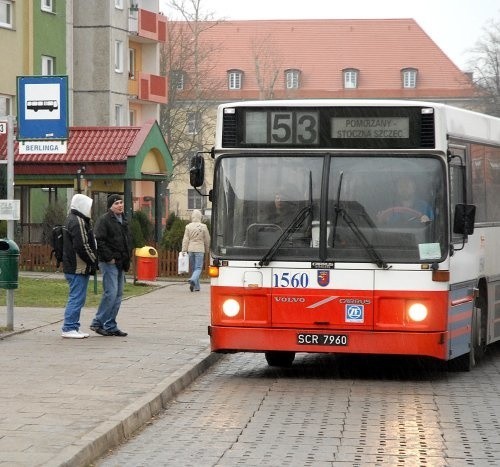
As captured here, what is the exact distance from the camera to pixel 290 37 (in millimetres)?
109312

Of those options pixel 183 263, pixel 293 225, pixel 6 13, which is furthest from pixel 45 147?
pixel 6 13

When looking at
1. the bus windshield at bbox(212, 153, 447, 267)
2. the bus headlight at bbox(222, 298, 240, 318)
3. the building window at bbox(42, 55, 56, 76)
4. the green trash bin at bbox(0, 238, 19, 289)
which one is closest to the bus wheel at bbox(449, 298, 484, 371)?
the bus windshield at bbox(212, 153, 447, 267)

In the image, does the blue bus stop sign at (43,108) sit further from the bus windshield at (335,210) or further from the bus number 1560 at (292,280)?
the bus number 1560 at (292,280)

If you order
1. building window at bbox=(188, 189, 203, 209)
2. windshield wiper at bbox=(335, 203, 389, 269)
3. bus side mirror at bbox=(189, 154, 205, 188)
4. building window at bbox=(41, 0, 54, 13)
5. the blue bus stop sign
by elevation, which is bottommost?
building window at bbox=(188, 189, 203, 209)

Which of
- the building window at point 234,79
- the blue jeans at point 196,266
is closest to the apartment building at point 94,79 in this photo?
the blue jeans at point 196,266

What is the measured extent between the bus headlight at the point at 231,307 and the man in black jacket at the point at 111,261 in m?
3.61

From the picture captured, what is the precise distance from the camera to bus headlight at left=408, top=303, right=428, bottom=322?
13.6 m

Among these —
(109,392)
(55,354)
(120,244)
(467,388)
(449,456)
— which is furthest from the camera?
(120,244)

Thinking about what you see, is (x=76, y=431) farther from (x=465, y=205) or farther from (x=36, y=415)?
(x=465, y=205)

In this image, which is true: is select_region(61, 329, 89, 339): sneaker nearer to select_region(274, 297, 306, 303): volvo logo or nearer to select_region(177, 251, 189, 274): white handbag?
select_region(274, 297, 306, 303): volvo logo

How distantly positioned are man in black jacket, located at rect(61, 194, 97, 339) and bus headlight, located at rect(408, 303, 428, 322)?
4.85 metres

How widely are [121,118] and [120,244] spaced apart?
1834 inches

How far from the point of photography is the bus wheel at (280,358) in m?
15.1

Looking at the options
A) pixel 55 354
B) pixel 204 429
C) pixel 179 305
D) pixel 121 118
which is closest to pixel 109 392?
pixel 204 429
